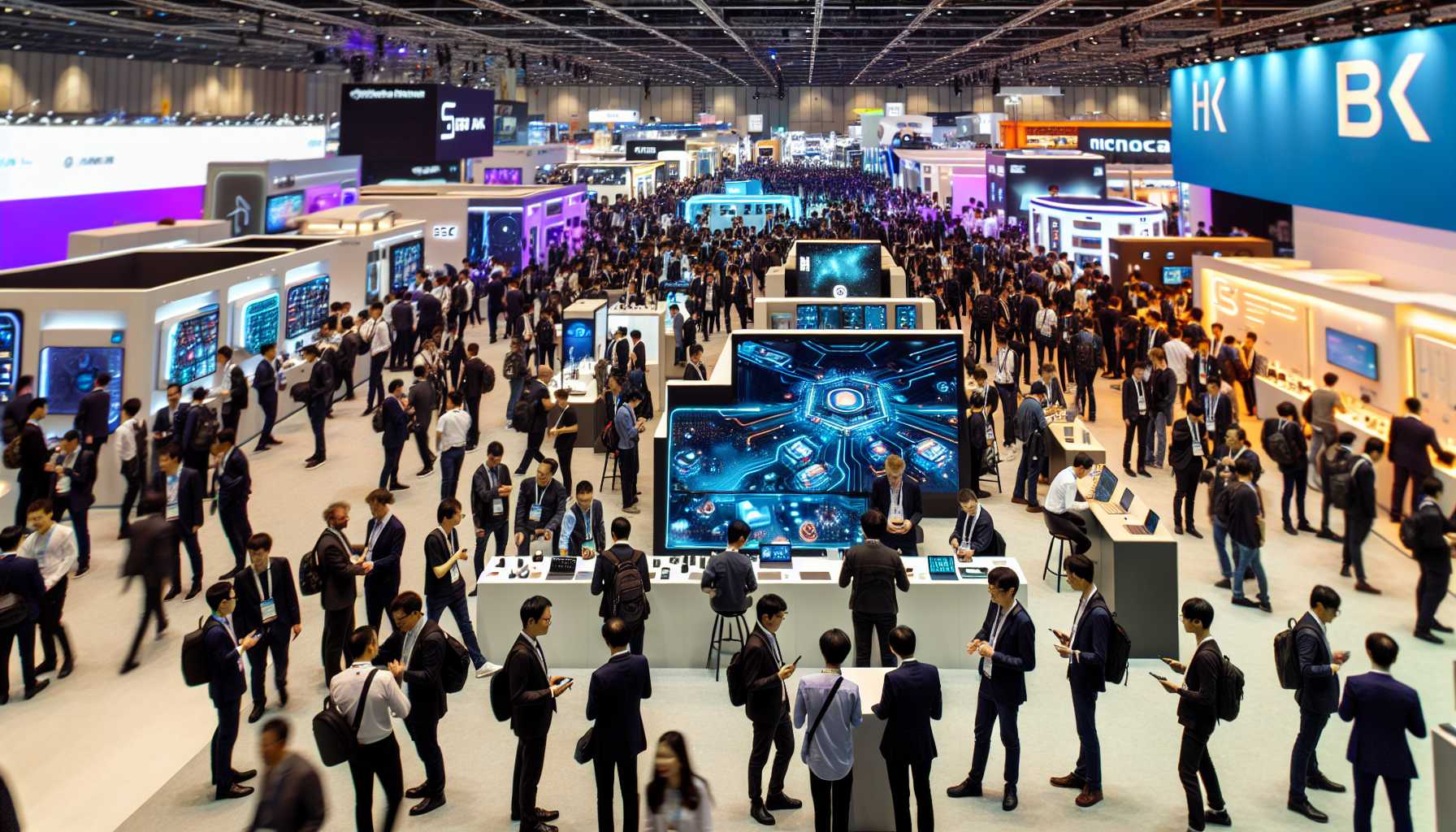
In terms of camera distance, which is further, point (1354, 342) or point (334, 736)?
point (1354, 342)

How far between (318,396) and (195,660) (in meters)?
6.98

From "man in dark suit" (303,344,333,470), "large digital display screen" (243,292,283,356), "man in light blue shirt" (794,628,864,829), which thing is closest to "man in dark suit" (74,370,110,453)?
"man in dark suit" (303,344,333,470)

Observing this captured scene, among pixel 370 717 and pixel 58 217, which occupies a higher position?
pixel 58 217

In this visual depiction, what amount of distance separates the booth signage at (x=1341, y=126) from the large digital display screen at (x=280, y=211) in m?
17.0

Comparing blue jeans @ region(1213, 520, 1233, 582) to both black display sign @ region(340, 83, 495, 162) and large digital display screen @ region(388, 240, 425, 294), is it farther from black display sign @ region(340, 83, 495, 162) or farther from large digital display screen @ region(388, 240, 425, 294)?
black display sign @ region(340, 83, 495, 162)

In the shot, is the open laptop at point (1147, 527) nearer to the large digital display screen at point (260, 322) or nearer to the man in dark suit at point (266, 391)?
the man in dark suit at point (266, 391)

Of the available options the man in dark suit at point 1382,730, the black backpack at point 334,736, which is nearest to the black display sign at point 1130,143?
the man in dark suit at point 1382,730

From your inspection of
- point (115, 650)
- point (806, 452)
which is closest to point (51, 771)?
point (115, 650)

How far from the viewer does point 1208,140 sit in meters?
15.9

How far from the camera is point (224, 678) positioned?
17.2 ft

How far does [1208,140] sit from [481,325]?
548 inches

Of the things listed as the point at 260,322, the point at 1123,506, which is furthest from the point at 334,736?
the point at 260,322

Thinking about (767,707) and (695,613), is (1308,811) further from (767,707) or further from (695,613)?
(695,613)

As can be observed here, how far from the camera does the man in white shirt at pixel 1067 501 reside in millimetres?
7465
